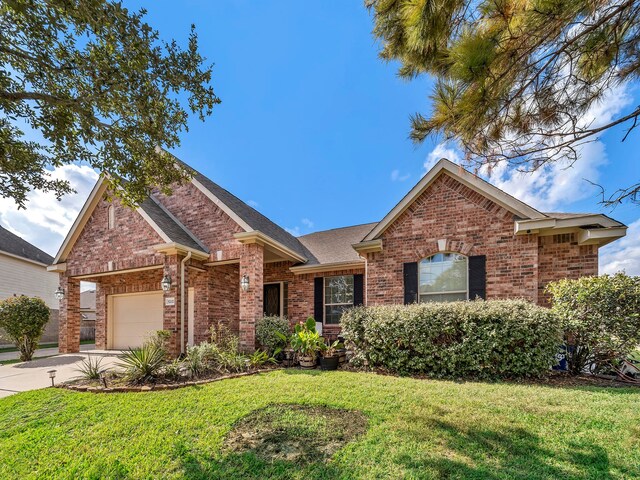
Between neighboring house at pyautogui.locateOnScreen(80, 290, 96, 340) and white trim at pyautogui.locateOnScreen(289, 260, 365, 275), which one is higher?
white trim at pyautogui.locateOnScreen(289, 260, 365, 275)

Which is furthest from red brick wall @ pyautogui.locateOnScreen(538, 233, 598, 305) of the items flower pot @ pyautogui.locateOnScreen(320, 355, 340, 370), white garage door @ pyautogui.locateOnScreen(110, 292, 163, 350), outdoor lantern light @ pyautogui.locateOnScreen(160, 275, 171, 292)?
white garage door @ pyautogui.locateOnScreen(110, 292, 163, 350)

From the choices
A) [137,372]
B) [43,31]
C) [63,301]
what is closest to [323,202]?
[63,301]

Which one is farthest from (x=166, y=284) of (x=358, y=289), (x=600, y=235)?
(x=600, y=235)

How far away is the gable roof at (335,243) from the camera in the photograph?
12.0m

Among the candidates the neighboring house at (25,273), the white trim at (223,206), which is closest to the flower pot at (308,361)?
the white trim at (223,206)

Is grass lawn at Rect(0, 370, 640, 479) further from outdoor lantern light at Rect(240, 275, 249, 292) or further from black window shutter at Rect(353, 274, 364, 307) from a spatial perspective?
black window shutter at Rect(353, 274, 364, 307)

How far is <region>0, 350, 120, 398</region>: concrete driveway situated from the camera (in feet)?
23.2

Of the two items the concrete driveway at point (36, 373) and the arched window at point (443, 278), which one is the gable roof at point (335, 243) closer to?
the arched window at point (443, 278)

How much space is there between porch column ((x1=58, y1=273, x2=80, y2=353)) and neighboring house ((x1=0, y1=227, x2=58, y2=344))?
865cm

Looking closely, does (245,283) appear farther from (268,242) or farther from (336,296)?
(336,296)

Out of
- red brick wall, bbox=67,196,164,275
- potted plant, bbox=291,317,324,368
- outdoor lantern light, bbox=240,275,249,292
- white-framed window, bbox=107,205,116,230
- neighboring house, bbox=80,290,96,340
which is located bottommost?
neighboring house, bbox=80,290,96,340

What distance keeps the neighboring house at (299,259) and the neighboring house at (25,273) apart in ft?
34.7

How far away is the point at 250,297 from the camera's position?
9.72 metres

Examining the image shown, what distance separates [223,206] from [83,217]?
18.4 ft
